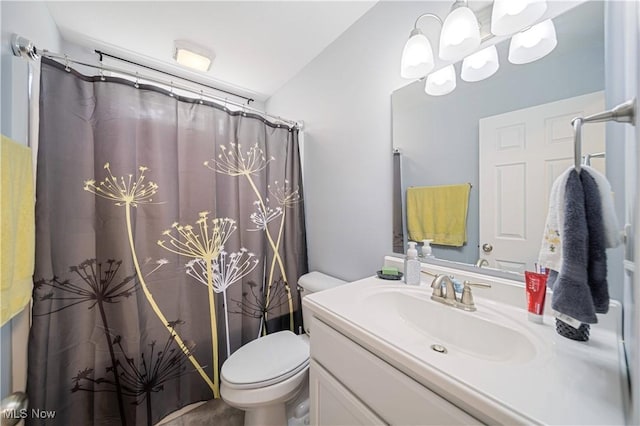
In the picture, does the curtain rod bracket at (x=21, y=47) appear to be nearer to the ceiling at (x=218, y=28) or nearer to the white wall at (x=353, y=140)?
the ceiling at (x=218, y=28)

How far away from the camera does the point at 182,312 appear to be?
51.8 inches

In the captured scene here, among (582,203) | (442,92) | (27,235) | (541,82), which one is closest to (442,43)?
(442,92)

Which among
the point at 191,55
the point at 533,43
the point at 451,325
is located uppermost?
the point at 191,55

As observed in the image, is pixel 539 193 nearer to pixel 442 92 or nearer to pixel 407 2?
pixel 442 92

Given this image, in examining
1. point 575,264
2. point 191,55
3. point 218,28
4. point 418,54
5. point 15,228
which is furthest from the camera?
point 191,55

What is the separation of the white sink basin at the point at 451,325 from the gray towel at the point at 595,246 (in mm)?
207

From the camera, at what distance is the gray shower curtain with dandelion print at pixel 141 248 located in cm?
103

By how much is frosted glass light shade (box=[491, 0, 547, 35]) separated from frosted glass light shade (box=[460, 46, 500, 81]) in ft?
0.24

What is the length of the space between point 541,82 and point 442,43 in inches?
15.7

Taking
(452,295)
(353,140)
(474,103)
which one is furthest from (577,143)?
(353,140)

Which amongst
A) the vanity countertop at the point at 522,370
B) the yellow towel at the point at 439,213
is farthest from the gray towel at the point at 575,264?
the yellow towel at the point at 439,213

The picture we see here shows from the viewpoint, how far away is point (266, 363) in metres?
1.15

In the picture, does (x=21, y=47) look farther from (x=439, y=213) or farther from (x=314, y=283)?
(x=439, y=213)

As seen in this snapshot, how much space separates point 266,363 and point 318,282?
1.78 feet
